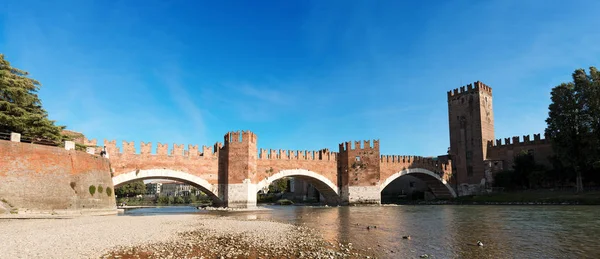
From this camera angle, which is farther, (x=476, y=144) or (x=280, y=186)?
(x=280, y=186)

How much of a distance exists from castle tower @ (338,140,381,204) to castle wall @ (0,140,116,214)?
22656 millimetres

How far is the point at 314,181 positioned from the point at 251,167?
871 cm

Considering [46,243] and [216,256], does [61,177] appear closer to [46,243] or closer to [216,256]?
[46,243]

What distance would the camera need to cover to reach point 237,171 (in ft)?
98.3

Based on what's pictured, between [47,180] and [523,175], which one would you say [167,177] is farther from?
[523,175]

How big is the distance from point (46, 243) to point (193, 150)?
66.8ft

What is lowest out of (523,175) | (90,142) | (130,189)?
(130,189)

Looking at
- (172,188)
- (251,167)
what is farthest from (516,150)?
(172,188)

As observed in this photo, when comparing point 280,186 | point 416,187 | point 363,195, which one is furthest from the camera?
point 280,186

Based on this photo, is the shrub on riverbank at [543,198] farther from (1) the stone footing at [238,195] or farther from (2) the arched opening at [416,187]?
(1) the stone footing at [238,195]

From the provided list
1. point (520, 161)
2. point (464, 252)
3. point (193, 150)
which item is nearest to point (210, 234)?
point (464, 252)

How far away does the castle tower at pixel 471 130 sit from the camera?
48.8 metres

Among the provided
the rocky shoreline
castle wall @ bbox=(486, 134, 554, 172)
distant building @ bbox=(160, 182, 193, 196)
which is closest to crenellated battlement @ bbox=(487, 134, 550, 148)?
castle wall @ bbox=(486, 134, 554, 172)

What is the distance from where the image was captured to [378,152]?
38.3 m
